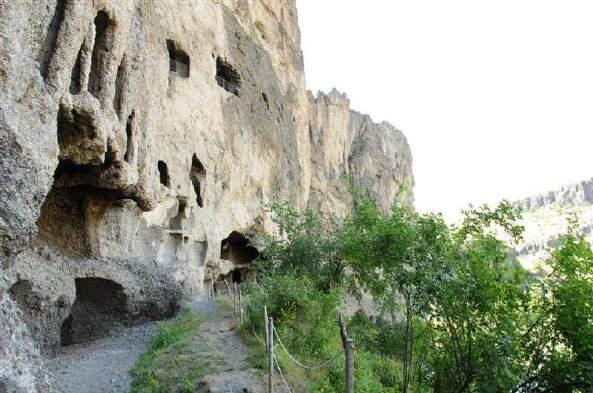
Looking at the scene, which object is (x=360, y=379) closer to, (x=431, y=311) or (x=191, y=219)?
(x=431, y=311)

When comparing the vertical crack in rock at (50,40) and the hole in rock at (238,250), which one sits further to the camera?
the hole in rock at (238,250)

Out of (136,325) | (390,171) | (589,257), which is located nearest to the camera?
(589,257)

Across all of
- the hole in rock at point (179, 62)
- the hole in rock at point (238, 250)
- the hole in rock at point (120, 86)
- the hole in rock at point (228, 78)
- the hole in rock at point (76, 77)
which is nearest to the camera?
the hole in rock at point (76, 77)

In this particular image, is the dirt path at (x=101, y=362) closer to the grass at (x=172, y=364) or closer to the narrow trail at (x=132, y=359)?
the narrow trail at (x=132, y=359)

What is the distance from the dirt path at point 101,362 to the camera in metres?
8.66

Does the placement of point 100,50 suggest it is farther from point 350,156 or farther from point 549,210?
point 549,210

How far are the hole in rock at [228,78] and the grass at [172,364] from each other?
13530 mm

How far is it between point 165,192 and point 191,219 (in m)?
2.50

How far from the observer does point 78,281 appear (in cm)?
1175

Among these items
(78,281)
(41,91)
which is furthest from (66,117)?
(78,281)

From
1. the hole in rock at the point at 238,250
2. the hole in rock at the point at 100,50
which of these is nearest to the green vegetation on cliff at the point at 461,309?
the hole in rock at the point at 100,50

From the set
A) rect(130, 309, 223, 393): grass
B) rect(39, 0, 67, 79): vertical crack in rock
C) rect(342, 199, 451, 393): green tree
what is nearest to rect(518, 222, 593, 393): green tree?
rect(342, 199, 451, 393): green tree

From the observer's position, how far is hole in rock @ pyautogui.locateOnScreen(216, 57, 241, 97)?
21.8 metres

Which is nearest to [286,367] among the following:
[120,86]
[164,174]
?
[120,86]
